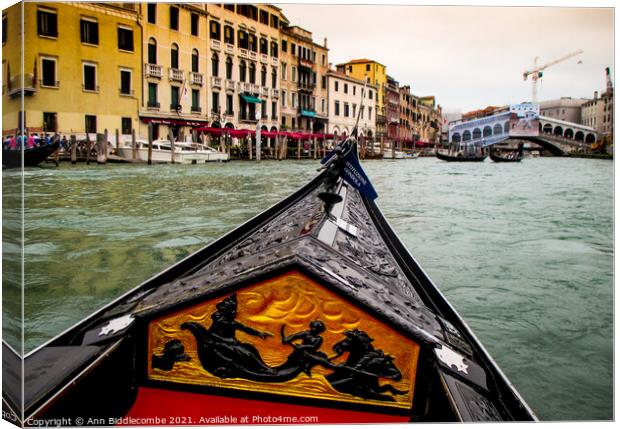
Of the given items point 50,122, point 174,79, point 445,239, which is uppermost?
point 174,79

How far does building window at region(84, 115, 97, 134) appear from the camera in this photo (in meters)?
1.88

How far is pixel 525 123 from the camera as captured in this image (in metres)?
2.21

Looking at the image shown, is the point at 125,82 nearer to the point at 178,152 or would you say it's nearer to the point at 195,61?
the point at 195,61

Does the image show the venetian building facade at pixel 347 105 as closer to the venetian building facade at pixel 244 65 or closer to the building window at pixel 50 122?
the venetian building facade at pixel 244 65

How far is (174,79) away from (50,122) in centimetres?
56

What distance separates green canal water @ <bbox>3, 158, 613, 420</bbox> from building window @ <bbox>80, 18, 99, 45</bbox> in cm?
45

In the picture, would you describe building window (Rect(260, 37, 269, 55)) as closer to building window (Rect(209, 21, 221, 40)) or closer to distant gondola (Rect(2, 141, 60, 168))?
building window (Rect(209, 21, 221, 40))

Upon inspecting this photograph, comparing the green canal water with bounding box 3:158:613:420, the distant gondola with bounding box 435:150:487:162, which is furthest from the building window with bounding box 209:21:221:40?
the distant gondola with bounding box 435:150:487:162

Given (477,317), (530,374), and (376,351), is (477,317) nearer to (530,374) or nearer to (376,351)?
(530,374)

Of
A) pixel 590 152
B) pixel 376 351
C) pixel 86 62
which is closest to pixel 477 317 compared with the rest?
pixel 590 152

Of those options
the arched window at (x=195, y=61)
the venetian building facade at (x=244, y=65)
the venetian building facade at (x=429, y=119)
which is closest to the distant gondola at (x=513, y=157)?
the venetian building facade at (x=429, y=119)

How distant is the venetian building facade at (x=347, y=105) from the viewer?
2244 millimetres

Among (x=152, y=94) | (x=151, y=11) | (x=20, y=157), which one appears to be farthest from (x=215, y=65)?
(x=20, y=157)

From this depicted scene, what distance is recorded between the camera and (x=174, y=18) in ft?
5.54
